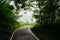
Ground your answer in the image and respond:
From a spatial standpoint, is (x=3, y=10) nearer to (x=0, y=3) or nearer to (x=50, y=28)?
(x=0, y=3)

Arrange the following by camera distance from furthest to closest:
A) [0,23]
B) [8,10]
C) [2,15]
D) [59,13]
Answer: [59,13]
[8,10]
[2,15]
[0,23]

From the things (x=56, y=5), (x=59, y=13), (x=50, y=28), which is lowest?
(x=50, y=28)

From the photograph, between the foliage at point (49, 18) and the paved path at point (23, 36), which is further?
the foliage at point (49, 18)

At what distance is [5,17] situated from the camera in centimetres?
2195

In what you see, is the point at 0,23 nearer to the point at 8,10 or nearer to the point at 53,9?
the point at 8,10

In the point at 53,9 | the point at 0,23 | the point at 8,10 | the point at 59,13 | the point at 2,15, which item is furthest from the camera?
the point at 59,13

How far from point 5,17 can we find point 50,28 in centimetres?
855

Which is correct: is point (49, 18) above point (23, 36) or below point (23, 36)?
below

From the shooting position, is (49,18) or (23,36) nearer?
(23,36)

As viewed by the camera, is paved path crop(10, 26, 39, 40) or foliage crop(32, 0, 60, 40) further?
foliage crop(32, 0, 60, 40)

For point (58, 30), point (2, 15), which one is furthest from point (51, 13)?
point (2, 15)

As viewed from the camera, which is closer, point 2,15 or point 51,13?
point 2,15

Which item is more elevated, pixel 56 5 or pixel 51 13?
pixel 56 5

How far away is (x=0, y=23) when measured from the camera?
19391mm
